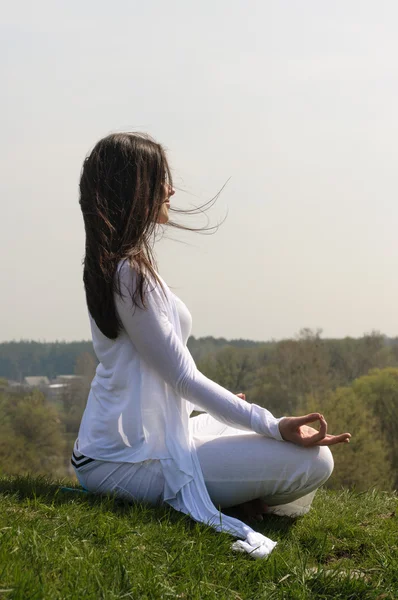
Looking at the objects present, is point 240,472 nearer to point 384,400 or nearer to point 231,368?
point 384,400

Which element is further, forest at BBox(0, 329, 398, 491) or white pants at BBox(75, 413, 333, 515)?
forest at BBox(0, 329, 398, 491)

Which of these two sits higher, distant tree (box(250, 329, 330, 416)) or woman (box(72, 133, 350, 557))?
woman (box(72, 133, 350, 557))

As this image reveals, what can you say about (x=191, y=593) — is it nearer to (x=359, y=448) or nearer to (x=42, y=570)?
(x=42, y=570)

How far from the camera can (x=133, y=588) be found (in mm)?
3537

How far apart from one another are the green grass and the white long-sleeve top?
0.23 metres

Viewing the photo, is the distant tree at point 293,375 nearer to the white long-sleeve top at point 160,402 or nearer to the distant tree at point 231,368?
the distant tree at point 231,368

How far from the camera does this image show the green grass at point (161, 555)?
11.7 ft

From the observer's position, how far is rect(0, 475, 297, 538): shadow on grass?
180 inches

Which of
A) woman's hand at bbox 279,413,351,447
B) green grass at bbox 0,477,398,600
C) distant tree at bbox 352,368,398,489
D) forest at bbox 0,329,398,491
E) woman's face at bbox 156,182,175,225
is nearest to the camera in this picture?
green grass at bbox 0,477,398,600

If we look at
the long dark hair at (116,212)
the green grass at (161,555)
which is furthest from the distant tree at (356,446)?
the long dark hair at (116,212)

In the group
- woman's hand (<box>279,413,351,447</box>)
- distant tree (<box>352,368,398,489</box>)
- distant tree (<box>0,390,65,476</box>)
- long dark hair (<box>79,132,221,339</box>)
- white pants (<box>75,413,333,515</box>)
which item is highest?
long dark hair (<box>79,132,221,339</box>)

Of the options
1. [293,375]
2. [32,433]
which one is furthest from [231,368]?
[32,433]

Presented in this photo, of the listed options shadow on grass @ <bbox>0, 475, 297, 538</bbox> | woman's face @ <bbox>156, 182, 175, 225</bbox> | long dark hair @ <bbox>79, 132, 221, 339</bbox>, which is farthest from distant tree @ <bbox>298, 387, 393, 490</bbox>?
long dark hair @ <bbox>79, 132, 221, 339</bbox>

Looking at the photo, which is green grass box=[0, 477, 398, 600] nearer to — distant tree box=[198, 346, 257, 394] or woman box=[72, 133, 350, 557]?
woman box=[72, 133, 350, 557]
